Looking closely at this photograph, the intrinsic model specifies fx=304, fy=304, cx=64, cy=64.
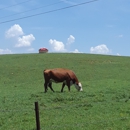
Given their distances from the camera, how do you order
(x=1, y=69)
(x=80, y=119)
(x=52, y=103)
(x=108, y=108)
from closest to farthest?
1. (x=80, y=119)
2. (x=108, y=108)
3. (x=52, y=103)
4. (x=1, y=69)

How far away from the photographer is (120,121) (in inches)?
439

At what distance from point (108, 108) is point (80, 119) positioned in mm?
2379

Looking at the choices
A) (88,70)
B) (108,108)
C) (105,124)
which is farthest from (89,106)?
(88,70)

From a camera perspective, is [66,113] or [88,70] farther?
[88,70]

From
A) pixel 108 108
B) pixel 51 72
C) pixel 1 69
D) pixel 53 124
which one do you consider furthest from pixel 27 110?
pixel 1 69

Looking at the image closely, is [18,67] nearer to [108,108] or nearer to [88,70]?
[88,70]

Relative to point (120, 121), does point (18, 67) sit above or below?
above

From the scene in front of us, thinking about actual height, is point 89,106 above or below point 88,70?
below

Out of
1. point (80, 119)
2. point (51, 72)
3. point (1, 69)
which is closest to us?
point (80, 119)

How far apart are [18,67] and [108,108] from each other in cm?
3191

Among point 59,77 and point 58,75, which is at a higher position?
point 58,75

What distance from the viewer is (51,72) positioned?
21594mm

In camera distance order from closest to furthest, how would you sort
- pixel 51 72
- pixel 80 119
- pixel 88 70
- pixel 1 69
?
pixel 80 119, pixel 51 72, pixel 88 70, pixel 1 69

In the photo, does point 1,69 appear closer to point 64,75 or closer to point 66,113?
point 64,75
